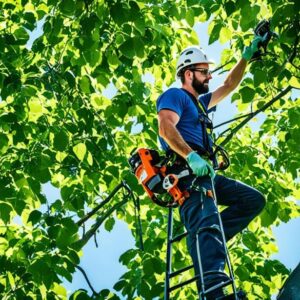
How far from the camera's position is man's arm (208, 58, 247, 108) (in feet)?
19.9

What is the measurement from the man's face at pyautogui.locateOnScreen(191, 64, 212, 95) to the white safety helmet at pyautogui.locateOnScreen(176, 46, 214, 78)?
0.25ft

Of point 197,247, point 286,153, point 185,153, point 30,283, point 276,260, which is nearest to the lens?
point 197,247

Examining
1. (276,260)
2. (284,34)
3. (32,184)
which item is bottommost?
(276,260)

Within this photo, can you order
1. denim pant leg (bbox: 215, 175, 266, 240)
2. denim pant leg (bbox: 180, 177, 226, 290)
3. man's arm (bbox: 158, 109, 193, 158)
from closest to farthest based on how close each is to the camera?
denim pant leg (bbox: 180, 177, 226, 290)
man's arm (bbox: 158, 109, 193, 158)
denim pant leg (bbox: 215, 175, 266, 240)

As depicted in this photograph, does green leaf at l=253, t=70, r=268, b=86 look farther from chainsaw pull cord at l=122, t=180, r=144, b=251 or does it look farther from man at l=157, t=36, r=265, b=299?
chainsaw pull cord at l=122, t=180, r=144, b=251

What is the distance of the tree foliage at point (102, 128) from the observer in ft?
18.6

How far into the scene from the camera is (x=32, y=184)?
6.13 meters

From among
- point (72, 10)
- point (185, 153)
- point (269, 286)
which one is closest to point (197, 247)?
point (185, 153)

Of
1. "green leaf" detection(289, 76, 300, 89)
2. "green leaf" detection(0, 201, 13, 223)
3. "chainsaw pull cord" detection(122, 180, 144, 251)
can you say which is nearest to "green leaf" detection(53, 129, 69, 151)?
"green leaf" detection(0, 201, 13, 223)

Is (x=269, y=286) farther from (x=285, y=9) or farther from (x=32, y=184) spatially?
(x=285, y=9)

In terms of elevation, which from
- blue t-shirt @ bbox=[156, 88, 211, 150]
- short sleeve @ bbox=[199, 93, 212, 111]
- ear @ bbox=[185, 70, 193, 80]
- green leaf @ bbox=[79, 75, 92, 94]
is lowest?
blue t-shirt @ bbox=[156, 88, 211, 150]

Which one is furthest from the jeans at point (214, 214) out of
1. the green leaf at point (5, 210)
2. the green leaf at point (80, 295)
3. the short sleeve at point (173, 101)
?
the green leaf at point (5, 210)

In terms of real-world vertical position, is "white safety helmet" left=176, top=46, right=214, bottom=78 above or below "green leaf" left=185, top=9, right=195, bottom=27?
below

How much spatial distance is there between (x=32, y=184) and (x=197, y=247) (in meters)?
2.63
